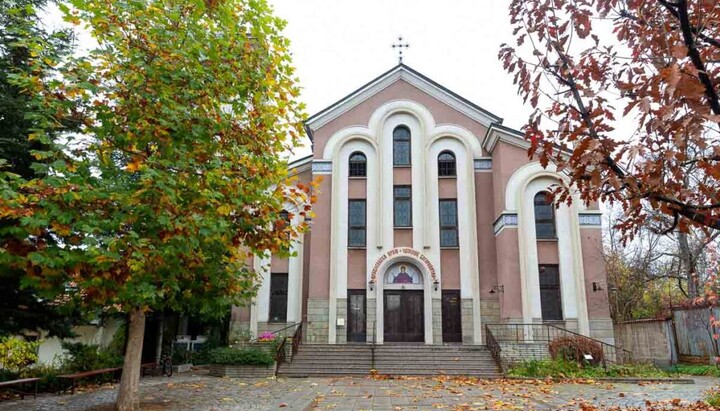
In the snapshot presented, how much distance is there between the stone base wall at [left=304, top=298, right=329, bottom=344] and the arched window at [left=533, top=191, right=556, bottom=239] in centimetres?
917

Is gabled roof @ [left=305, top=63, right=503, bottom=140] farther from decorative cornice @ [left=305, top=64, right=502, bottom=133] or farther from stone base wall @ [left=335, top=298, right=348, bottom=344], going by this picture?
stone base wall @ [left=335, top=298, right=348, bottom=344]

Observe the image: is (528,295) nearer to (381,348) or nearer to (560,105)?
(381,348)

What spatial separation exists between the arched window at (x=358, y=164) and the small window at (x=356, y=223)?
1.31 m

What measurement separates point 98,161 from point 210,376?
1076 centimetres

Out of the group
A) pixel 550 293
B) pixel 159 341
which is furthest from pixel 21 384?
pixel 550 293

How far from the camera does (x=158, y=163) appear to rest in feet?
26.2

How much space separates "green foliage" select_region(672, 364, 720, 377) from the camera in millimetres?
17009

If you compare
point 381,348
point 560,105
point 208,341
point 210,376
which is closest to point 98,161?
point 560,105

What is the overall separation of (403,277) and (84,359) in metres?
12.1

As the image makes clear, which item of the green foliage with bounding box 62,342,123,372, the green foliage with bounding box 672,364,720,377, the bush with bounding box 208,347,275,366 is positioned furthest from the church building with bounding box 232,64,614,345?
the green foliage with bounding box 62,342,123,372

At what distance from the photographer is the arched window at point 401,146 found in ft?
74.8

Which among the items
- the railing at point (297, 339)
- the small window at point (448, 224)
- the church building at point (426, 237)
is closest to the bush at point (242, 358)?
the railing at point (297, 339)

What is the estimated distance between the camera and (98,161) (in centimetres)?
843

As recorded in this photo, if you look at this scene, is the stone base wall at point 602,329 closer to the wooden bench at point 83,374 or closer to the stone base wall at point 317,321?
the stone base wall at point 317,321
